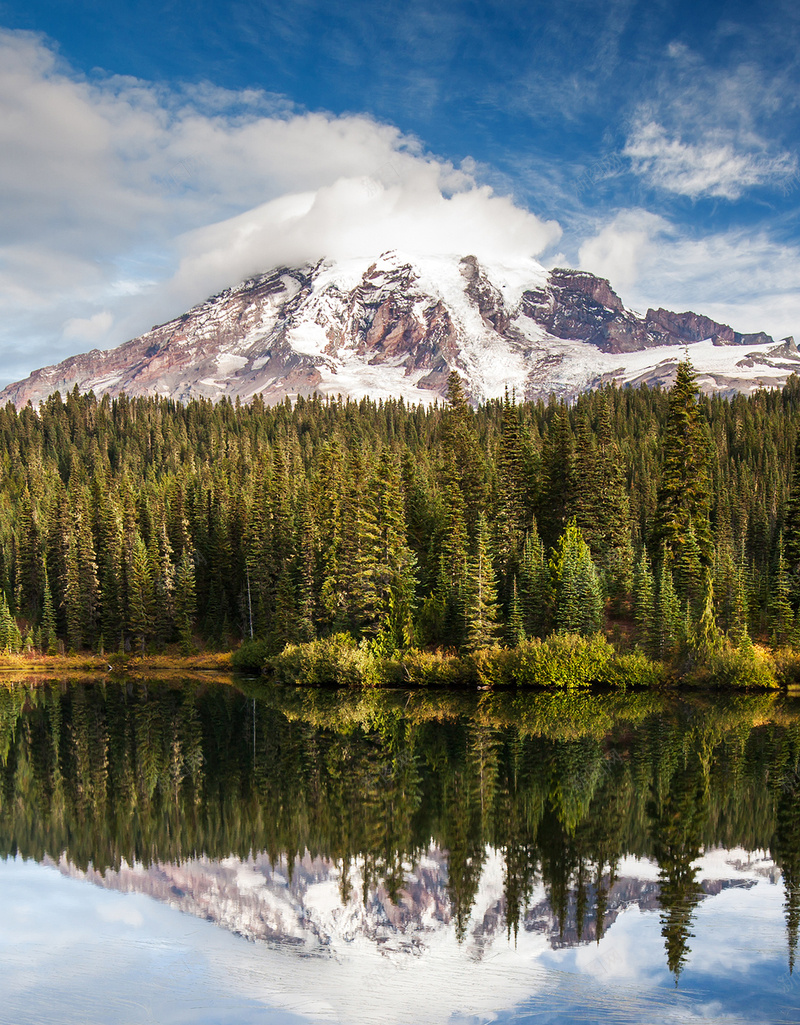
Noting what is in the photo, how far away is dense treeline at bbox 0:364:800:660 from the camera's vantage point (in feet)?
220

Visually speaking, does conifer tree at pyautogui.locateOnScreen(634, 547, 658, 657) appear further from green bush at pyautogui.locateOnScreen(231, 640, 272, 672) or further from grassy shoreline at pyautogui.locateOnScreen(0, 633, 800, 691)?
green bush at pyautogui.locateOnScreen(231, 640, 272, 672)

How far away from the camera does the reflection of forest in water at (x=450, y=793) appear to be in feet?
69.7

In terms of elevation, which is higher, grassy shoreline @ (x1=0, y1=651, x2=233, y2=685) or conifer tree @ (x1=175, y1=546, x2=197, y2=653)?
conifer tree @ (x1=175, y1=546, x2=197, y2=653)

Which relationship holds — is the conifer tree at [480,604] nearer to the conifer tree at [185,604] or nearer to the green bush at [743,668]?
the green bush at [743,668]

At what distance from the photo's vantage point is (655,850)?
71.5 ft

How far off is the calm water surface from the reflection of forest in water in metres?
0.12

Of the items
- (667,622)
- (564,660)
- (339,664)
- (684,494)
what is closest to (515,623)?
(564,660)

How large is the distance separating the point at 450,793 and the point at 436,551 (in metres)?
50.5

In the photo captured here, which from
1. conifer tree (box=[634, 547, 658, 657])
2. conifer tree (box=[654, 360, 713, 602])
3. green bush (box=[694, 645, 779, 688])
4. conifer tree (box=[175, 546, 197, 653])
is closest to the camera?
green bush (box=[694, 645, 779, 688])

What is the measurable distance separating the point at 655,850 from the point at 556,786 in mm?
7458

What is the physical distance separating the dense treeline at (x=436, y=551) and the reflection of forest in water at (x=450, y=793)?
1608cm

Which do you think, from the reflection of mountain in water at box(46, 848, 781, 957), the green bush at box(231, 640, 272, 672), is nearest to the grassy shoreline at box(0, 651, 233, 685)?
the green bush at box(231, 640, 272, 672)

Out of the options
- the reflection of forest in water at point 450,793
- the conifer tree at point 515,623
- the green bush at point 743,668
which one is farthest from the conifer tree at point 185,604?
the green bush at point 743,668

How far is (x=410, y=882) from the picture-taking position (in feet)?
67.2
